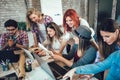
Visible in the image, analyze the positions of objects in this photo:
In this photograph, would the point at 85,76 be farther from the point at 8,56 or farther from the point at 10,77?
the point at 8,56

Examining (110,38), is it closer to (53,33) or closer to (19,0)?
(53,33)

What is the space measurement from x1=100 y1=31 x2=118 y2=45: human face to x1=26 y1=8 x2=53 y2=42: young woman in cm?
142

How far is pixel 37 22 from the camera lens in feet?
9.88

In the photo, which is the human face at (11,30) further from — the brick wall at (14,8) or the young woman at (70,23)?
the brick wall at (14,8)

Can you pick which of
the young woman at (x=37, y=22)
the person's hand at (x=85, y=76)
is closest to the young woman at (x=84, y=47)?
the person's hand at (x=85, y=76)

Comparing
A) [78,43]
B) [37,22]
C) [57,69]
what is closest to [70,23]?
[78,43]

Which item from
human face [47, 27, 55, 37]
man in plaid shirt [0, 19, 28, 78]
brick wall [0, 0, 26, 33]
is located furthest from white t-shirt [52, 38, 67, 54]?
brick wall [0, 0, 26, 33]

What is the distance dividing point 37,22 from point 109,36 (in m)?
1.57

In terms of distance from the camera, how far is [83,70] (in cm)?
162

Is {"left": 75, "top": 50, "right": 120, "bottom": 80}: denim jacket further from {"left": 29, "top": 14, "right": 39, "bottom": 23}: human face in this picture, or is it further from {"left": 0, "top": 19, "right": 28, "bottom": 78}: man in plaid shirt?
{"left": 29, "top": 14, "right": 39, "bottom": 23}: human face

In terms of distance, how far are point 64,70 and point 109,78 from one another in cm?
52

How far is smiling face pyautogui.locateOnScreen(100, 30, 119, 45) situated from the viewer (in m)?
1.74

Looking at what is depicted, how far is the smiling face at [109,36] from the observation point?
68.6 inches

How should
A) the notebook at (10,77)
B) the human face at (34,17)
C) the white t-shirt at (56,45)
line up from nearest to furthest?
the notebook at (10,77) → the white t-shirt at (56,45) → the human face at (34,17)
